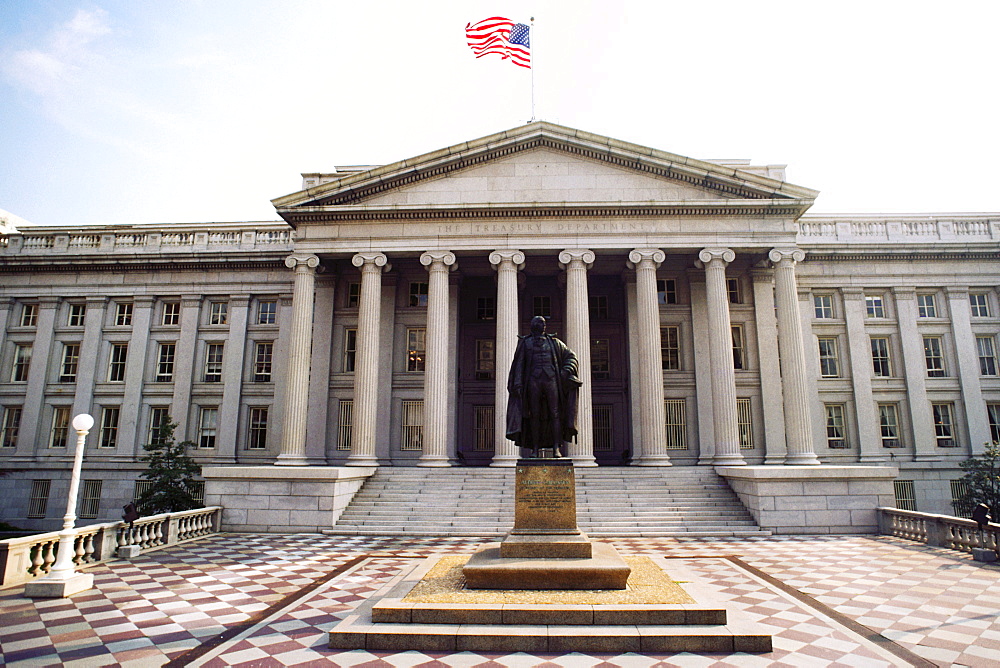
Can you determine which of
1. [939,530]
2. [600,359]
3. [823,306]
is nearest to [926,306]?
[823,306]

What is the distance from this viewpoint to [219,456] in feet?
100

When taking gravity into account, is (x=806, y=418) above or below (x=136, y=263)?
below

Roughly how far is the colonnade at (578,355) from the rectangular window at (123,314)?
13.5 meters

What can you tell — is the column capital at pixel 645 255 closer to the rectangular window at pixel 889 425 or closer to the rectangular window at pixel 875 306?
the rectangular window at pixel 875 306

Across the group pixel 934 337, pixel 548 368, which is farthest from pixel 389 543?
pixel 934 337

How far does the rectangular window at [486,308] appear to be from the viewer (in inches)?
1258

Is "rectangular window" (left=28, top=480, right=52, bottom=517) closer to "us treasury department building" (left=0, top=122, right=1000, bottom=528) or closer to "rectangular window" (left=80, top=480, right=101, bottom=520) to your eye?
"us treasury department building" (left=0, top=122, right=1000, bottom=528)

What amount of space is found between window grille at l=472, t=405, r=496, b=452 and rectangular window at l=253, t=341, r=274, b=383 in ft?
37.0

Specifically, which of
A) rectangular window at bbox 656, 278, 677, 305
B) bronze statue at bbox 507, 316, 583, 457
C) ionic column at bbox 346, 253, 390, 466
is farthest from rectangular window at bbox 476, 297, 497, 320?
bronze statue at bbox 507, 316, 583, 457

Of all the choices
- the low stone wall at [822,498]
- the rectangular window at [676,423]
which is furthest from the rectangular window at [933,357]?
the low stone wall at [822,498]

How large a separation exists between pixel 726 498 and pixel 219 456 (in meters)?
24.3

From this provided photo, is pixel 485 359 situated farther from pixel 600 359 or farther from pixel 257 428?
pixel 257 428

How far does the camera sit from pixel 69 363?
33.0 metres

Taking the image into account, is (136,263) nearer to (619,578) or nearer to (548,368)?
(548,368)
